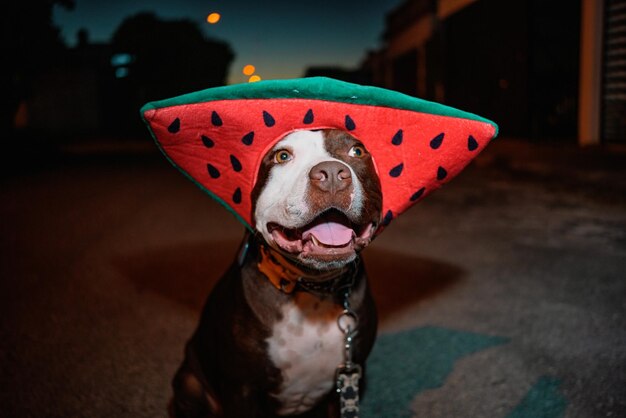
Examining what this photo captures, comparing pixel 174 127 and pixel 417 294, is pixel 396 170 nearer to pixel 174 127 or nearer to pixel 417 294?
pixel 174 127

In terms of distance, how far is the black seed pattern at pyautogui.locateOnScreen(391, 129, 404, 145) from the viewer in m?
2.09

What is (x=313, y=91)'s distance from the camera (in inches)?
75.4

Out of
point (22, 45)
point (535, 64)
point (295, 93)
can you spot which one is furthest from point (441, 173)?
point (22, 45)

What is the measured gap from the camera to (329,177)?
187 cm

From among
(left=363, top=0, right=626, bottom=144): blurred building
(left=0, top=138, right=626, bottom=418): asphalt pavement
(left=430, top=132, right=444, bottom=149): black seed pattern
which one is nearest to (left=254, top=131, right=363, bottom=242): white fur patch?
(left=430, top=132, right=444, bottom=149): black seed pattern

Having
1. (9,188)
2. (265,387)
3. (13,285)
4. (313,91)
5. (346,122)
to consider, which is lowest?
(9,188)

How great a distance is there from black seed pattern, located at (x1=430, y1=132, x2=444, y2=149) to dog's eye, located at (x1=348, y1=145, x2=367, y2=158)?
0.78 feet

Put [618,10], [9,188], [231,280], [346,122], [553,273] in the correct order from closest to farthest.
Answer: [346,122] < [231,280] < [553,273] < [618,10] < [9,188]

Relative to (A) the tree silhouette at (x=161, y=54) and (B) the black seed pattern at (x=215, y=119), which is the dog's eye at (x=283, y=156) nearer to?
(B) the black seed pattern at (x=215, y=119)

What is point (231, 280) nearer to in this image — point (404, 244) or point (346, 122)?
point (346, 122)

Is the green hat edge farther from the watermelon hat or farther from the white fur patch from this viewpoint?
the white fur patch

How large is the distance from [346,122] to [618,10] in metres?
8.10

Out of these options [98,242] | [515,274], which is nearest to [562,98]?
[515,274]

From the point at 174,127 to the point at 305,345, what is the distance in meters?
0.91
